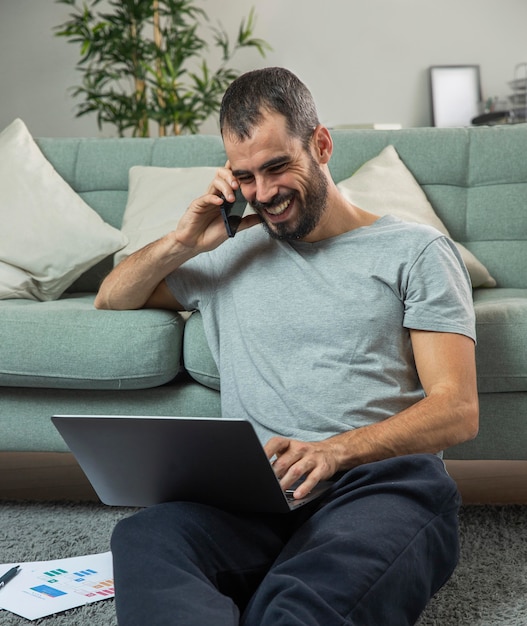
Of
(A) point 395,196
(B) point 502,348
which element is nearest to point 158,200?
(A) point 395,196

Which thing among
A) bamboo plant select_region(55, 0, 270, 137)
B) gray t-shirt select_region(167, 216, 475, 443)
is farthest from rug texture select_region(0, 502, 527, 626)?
bamboo plant select_region(55, 0, 270, 137)

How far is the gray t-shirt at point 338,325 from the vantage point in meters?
1.40

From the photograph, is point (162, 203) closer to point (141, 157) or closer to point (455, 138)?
point (141, 157)

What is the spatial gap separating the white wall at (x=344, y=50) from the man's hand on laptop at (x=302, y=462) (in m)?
3.84

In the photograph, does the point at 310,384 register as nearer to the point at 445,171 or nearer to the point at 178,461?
the point at 178,461

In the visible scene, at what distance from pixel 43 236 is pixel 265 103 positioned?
115 centimetres

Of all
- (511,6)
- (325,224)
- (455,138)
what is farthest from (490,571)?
(511,6)

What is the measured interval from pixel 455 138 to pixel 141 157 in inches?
37.9

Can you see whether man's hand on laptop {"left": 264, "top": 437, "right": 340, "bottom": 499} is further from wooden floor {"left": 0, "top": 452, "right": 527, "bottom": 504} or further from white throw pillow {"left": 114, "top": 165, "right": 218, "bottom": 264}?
white throw pillow {"left": 114, "top": 165, "right": 218, "bottom": 264}

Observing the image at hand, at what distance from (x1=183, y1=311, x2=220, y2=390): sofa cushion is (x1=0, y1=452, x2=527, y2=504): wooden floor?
479 millimetres

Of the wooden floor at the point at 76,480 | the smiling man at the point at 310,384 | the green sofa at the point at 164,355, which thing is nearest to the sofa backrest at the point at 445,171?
the green sofa at the point at 164,355

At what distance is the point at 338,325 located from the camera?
1439mm

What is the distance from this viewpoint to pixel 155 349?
72.7 inches

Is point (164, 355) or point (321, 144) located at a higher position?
point (321, 144)
